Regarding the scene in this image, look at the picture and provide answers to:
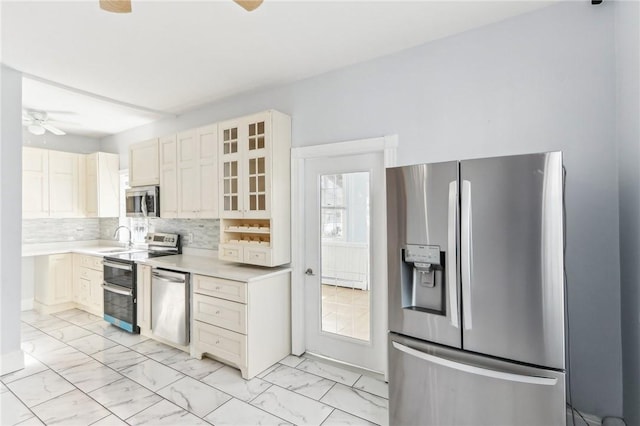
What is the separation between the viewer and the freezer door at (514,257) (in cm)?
139

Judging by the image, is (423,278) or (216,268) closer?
(423,278)

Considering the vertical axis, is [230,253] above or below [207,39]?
below

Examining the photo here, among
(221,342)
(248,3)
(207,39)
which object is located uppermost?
(207,39)

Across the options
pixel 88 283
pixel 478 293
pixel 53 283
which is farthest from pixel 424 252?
pixel 53 283

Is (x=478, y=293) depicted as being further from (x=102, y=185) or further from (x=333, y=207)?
(x=102, y=185)

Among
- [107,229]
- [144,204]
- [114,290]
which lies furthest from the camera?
[107,229]

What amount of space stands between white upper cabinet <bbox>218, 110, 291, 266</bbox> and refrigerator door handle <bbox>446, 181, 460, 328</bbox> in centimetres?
174

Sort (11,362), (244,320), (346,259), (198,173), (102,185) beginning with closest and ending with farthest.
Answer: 1. (244,320)
2. (11,362)
3. (346,259)
4. (198,173)
5. (102,185)

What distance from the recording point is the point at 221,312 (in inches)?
111

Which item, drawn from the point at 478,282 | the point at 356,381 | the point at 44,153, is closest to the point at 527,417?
the point at 478,282

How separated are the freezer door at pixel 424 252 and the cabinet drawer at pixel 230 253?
1813mm

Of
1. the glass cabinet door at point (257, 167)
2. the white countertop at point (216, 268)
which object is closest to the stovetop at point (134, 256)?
the white countertop at point (216, 268)

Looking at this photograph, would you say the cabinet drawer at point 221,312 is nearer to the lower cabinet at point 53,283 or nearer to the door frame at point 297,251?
the door frame at point 297,251

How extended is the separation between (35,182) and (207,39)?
4.08 m
